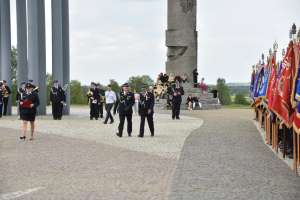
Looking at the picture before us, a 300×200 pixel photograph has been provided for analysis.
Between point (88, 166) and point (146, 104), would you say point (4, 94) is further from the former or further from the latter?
point (88, 166)

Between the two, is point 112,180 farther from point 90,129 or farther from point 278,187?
point 90,129

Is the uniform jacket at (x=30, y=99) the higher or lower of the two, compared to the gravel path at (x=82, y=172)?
higher

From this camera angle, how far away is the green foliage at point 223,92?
166 feet

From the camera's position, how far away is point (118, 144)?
15750mm

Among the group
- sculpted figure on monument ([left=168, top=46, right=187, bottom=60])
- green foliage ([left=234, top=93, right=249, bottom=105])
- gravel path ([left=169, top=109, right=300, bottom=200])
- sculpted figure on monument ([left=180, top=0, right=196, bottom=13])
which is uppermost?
sculpted figure on monument ([left=180, top=0, right=196, bottom=13])

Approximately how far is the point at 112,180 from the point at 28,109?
7604mm

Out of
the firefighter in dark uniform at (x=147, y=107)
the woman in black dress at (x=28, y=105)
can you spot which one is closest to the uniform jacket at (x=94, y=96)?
the firefighter in dark uniform at (x=147, y=107)

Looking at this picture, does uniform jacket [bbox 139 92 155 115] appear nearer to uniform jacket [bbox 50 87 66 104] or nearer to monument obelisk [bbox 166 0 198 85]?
uniform jacket [bbox 50 87 66 104]

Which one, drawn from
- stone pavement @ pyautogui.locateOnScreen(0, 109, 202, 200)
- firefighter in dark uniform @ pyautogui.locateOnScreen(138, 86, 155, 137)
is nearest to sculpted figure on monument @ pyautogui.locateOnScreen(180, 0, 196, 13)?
stone pavement @ pyautogui.locateOnScreen(0, 109, 202, 200)

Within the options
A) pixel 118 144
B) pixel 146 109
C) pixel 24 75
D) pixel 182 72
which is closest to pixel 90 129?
pixel 146 109

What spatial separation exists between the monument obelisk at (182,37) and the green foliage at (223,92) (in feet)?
36.1

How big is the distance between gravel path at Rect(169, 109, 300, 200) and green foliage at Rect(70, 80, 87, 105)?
3433 centimetres

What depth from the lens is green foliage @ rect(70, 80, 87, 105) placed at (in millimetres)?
49938

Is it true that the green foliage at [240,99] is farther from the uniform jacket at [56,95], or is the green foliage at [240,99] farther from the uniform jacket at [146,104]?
the uniform jacket at [146,104]
